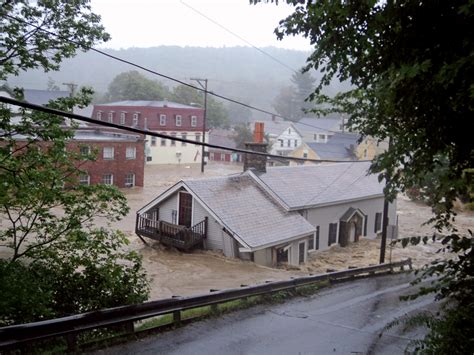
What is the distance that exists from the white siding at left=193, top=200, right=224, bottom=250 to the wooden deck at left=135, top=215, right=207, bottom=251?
26 cm

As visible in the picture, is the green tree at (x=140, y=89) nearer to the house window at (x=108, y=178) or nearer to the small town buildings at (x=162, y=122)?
the small town buildings at (x=162, y=122)

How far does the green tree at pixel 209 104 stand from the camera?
84875 mm

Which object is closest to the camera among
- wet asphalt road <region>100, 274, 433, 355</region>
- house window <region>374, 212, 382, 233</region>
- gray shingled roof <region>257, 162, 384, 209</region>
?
wet asphalt road <region>100, 274, 433, 355</region>

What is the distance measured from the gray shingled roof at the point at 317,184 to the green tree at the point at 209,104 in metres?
50.9

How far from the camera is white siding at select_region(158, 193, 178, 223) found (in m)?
27.4

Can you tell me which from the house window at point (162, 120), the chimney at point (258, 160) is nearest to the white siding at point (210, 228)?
the chimney at point (258, 160)

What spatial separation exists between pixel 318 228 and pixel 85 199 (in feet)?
69.2

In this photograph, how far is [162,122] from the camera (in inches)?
2366

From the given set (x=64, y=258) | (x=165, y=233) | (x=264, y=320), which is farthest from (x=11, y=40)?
(x=165, y=233)

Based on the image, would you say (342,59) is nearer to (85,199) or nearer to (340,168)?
(85,199)

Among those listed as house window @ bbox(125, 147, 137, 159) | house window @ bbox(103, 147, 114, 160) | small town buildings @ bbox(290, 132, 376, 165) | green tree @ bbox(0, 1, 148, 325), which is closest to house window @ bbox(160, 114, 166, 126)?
house window @ bbox(125, 147, 137, 159)

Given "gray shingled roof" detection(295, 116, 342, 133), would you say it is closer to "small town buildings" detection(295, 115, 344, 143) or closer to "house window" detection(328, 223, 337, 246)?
"small town buildings" detection(295, 115, 344, 143)

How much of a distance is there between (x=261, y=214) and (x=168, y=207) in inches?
225

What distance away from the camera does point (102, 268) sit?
30.1 ft
